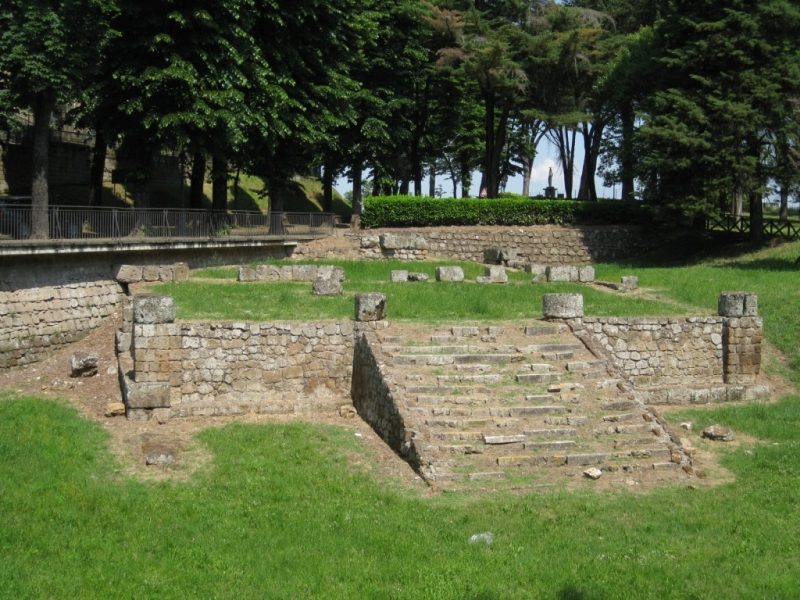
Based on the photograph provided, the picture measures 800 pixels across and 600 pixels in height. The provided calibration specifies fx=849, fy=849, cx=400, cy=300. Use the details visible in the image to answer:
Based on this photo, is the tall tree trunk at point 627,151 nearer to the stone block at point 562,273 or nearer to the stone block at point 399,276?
the stone block at point 562,273

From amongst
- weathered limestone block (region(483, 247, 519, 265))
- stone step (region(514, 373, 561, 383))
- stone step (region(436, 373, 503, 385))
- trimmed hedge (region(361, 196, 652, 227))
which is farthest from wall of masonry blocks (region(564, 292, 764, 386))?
trimmed hedge (region(361, 196, 652, 227))

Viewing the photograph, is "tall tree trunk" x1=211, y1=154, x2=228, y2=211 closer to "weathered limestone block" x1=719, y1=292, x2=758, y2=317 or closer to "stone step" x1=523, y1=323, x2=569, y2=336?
"stone step" x1=523, y1=323, x2=569, y2=336

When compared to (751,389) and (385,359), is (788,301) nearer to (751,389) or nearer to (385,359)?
(751,389)

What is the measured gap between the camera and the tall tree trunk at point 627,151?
124 ft

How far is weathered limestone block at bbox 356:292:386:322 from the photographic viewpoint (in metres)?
17.6

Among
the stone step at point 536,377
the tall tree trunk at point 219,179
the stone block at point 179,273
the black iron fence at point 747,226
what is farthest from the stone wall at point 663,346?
the tall tree trunk at point 219,179

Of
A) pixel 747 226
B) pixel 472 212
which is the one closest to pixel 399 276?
pixel 472 212

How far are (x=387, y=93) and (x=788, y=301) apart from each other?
22.4 m

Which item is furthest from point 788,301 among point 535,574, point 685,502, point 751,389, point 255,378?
point 535,574

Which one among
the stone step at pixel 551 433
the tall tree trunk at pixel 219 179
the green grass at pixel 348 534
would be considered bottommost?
the green grass at pixel 348 534

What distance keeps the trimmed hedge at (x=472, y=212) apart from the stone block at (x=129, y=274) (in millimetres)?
15661

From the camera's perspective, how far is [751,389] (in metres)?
Answer: 18.5

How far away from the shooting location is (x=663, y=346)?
18.8m

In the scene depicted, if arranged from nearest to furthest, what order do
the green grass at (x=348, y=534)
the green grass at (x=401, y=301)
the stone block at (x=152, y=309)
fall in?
the green grass at (x=348, y=534)
the stone block at (x=152, y=309)
the green grass at (x=401, y=301)
